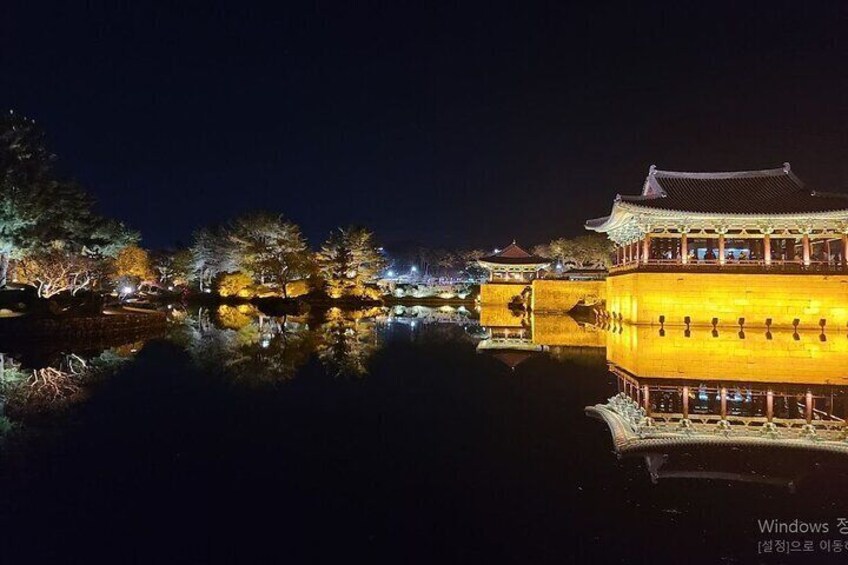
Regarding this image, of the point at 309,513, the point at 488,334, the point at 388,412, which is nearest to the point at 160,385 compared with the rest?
the point at 388,412

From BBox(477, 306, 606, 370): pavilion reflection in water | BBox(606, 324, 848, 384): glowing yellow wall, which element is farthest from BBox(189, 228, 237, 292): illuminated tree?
BBox(606, 324, 848, 384): glowing yellow wall

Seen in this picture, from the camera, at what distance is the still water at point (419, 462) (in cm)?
543

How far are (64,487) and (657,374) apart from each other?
13.1m

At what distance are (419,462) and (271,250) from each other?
144 feet

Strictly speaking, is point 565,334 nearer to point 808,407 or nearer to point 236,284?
point 808,407

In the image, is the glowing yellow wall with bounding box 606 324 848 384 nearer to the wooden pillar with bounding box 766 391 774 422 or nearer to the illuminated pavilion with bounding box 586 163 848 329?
the illuminated pavilion with bounding box 586 163 848 329

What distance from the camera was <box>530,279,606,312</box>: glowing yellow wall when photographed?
136 feet

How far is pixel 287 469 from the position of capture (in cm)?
743

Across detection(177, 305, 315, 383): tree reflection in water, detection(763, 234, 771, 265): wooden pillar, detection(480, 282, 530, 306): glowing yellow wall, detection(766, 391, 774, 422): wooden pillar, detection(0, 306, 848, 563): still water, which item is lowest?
detection(0, 306, 848, 563): still water

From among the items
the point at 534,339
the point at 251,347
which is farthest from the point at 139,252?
the point at 534,339

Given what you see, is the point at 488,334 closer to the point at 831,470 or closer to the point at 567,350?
the point at 567,350

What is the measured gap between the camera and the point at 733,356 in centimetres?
1808

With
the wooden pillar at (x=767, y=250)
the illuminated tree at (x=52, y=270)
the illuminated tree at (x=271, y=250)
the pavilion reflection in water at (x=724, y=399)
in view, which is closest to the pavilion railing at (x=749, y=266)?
the wooden pillar at (x=767, y=250)

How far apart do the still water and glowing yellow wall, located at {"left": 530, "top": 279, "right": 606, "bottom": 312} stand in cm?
2486
